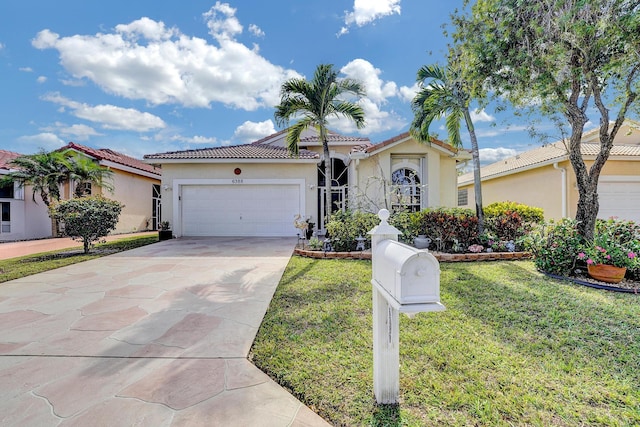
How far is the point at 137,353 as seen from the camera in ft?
10.5

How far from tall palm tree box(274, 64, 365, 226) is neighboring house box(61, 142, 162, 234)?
10302mm

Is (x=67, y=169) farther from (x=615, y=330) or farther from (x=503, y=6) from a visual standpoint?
(x=615, y=330)

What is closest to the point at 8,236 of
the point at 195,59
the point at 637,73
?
the point at 195,59

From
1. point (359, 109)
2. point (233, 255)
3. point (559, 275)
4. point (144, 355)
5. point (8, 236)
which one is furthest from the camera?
point (8, 236)

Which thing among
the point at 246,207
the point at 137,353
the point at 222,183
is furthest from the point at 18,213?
the point at 137,353

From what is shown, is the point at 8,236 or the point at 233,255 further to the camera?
the point at 8,236

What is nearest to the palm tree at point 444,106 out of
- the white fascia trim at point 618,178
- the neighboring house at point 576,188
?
the neighboring house at point 576,188

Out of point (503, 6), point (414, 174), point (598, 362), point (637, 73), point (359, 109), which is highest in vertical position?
point (503, 6)

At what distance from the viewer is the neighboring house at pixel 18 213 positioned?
13828 millimetres

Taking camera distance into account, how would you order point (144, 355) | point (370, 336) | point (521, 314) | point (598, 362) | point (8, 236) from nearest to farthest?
point (598, 362), point (144, 355), point (370, 336), point (521, 314), point (8, 236)

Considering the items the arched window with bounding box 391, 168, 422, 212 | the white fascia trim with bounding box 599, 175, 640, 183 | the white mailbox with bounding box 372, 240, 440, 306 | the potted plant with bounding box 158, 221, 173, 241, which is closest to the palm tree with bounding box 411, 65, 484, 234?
the arched window with bounding box 391, 168, 422, 212

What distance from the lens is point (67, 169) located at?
1302cm

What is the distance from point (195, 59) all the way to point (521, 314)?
15424mm

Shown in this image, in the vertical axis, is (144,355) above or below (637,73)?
below
